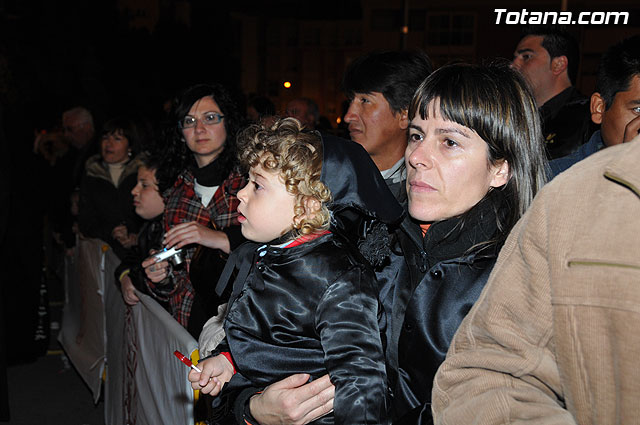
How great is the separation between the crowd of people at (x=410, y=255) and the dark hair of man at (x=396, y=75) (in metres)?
0.01

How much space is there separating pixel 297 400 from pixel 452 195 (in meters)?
0.78

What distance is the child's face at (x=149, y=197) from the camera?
13.8 feet

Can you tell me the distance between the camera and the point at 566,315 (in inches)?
42.7

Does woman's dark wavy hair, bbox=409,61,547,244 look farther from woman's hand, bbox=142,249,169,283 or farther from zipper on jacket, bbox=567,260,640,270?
woman's hand, bbox=142,249,169,283

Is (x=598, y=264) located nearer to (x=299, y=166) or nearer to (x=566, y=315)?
(x=566, y=315)

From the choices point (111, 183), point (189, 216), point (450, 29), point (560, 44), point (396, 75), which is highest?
point (450, 29)

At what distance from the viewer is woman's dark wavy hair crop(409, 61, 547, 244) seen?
183cm

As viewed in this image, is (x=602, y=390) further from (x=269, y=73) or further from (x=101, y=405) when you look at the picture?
(x=269, y=73)

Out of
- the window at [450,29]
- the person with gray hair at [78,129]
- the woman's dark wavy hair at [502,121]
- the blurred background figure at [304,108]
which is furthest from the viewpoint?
the window at [450,29]

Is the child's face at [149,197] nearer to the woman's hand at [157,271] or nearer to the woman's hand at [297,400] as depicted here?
the woman's hand at [157,271]

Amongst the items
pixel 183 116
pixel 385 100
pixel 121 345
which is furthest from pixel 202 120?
pixel 121 345

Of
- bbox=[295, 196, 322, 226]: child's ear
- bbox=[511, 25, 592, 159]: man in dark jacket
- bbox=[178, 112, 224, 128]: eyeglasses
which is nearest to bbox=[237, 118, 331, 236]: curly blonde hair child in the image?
bbox=[295, 196, 322, 226]: child's ear

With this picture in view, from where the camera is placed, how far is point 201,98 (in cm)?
394

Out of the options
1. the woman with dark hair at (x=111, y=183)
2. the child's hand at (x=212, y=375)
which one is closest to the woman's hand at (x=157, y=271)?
the child's hand at (x=212, y=375)
